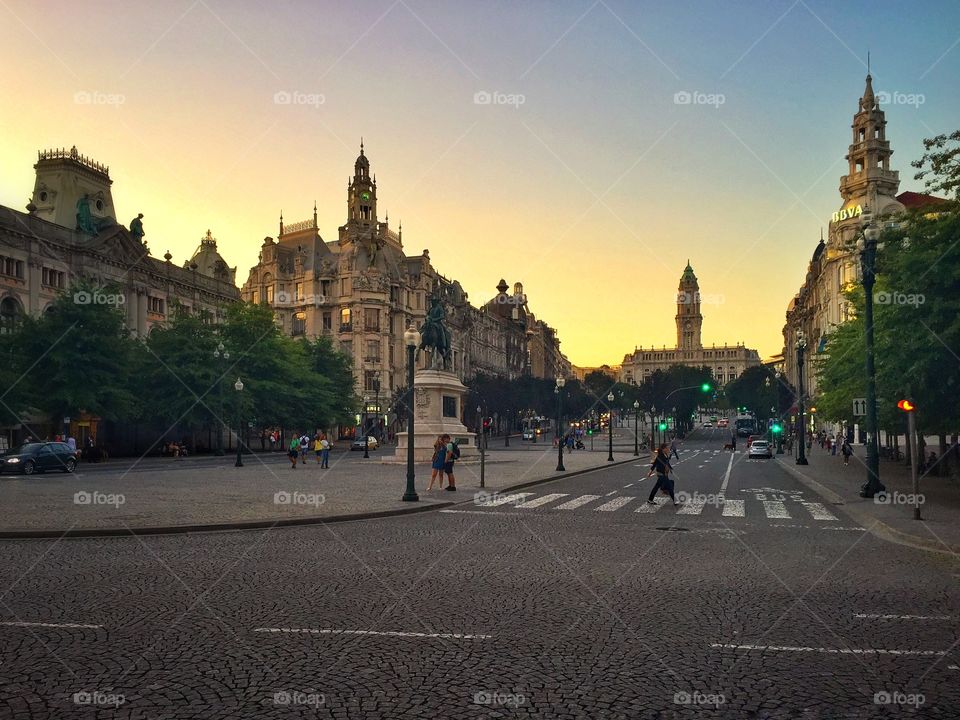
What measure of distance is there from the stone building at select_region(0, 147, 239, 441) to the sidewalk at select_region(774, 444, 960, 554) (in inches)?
1682

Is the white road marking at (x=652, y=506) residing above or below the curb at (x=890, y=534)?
below

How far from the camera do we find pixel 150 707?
240 inches

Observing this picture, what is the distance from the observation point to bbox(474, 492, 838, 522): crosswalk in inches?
789

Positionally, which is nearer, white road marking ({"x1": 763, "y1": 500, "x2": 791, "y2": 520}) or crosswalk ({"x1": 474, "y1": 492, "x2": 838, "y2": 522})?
white road marking ({"x1": 763, "y1": 500, "x2": 791, "y2": 520})

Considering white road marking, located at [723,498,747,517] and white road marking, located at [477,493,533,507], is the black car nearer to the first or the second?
white road marking, located at [477,493,533,507]

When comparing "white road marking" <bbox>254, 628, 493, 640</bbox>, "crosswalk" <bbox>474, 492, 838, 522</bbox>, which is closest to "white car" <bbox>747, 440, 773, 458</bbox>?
"crosswalk" <bbox>474, 492, 838, 522</bbox>

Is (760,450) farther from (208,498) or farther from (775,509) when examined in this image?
(208,498)

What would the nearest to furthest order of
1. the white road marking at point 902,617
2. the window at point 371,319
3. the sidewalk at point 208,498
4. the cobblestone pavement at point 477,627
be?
the cobblestone pavement at point 477,627, the white road marking at point 902,617, the sidewalk at point 208,498, the window at point 371,319

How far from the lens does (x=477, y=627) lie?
8453 mm

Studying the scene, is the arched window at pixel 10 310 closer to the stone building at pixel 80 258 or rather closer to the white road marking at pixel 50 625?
the stone building at pixel 80 258

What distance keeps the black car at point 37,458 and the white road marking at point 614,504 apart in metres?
27.9

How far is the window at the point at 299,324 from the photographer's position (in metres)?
106

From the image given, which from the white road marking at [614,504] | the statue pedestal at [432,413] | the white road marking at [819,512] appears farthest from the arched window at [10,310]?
the white road marking at [819,512]

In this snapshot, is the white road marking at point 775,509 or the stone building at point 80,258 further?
the stone building at point 80,258
